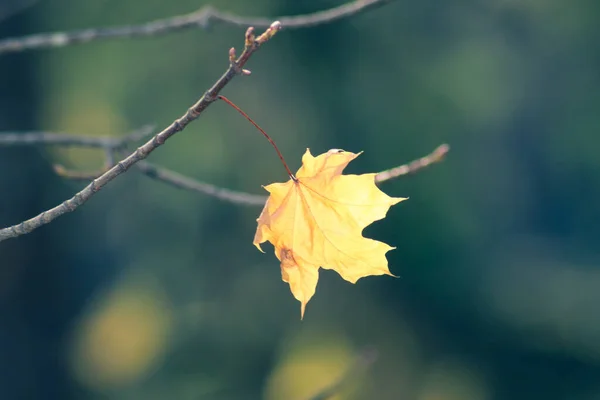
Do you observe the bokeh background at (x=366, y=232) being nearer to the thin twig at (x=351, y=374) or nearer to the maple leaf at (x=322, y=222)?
the thin twig at (x=351, y=374)

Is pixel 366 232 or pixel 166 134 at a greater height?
pixel 366 232

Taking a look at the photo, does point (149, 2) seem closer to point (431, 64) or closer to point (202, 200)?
point (202, 200)

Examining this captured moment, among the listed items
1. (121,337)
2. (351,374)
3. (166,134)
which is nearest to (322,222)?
(166,134)

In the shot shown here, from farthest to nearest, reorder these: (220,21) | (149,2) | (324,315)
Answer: (324,315), (149,2), (220,21)

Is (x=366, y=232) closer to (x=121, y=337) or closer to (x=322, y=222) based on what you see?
(x=121, y=337)

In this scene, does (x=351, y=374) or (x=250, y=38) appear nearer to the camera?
(x=250, y=38)

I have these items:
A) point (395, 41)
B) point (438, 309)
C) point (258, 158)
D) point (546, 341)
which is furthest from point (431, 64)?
point (546, 341)

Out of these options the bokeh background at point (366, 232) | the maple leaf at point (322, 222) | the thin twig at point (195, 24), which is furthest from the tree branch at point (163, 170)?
the bokeh background at point (366, 232)
